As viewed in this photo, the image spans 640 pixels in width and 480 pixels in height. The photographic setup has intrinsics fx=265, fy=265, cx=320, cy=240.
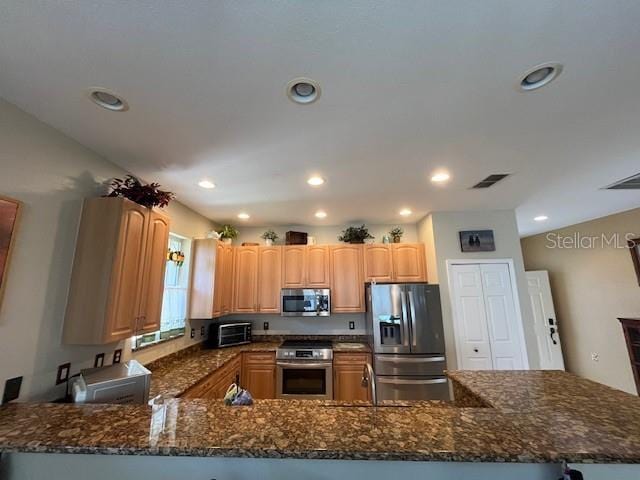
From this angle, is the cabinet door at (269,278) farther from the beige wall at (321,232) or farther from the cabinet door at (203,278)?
the cabinet door at (203,278)

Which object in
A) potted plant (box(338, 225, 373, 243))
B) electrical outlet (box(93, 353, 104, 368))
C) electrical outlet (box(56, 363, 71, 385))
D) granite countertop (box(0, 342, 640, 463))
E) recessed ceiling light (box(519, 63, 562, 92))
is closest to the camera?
granite countertop (box(0, 342, 640, 463))

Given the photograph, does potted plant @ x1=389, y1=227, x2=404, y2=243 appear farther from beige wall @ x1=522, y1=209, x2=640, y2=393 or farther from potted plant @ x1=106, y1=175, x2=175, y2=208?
beige wall @ x1=522, y1=209, x2=640, y2=393

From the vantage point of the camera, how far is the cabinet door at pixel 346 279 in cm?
387

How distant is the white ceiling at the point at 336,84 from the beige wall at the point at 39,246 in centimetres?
16

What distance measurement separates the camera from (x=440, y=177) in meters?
2.58

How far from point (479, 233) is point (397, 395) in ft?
7.75

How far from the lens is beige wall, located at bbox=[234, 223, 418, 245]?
14.3ft

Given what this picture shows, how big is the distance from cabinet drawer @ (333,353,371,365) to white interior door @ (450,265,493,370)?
3.83 ft

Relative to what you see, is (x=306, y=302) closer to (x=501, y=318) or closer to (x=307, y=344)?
(x=307, y=344)

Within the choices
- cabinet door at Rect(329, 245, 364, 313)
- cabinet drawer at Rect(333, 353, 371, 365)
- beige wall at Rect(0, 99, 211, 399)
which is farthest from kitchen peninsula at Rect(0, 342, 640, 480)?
cabinet door at Rect(329, 245, 364, 313)

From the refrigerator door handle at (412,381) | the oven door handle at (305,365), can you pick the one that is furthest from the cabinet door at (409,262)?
the oven door handle at (305,365)

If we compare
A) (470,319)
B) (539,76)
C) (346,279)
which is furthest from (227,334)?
(539,76)

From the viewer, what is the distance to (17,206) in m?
1.50

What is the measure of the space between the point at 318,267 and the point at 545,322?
437cm
